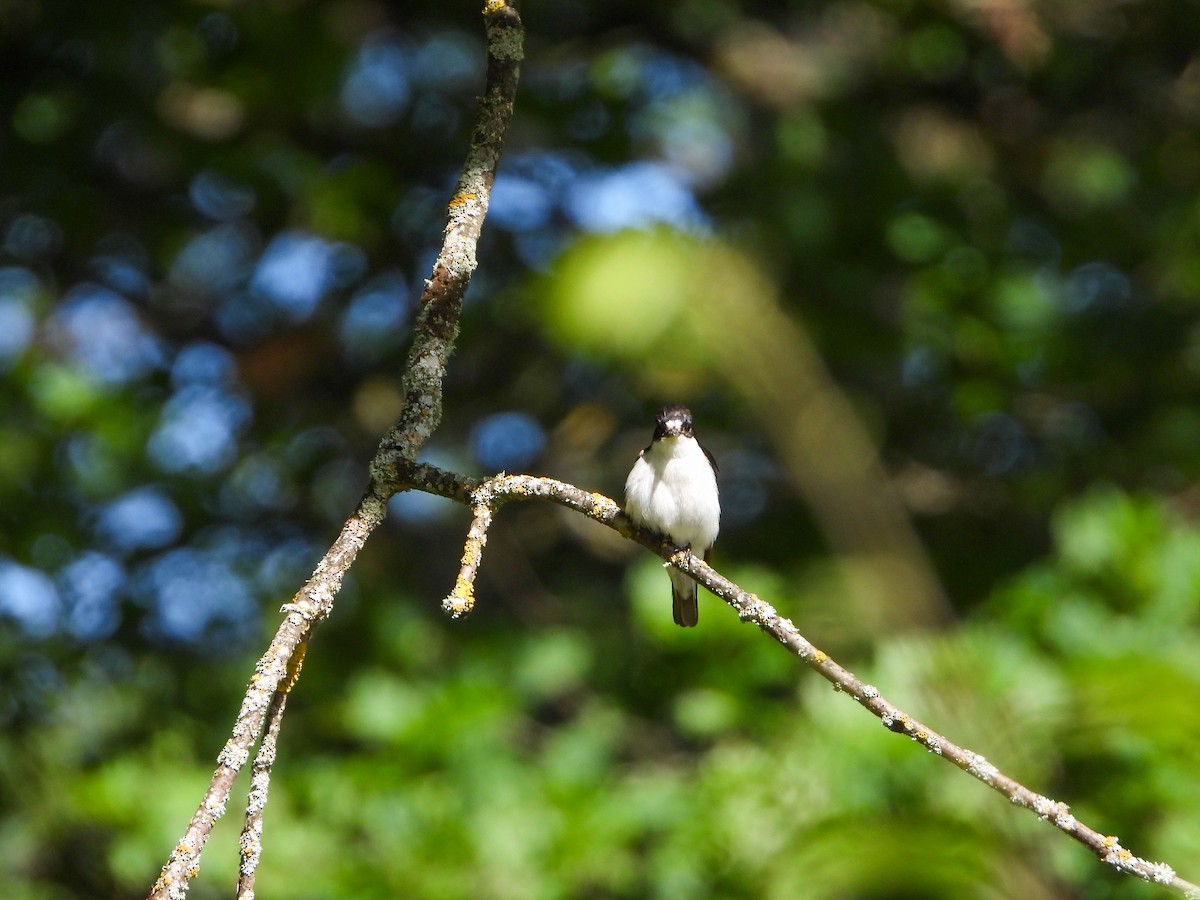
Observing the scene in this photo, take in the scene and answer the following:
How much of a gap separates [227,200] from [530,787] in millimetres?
3739

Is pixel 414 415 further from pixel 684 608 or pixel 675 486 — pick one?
pixel 684 608

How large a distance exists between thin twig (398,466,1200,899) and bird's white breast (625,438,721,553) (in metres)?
2.01

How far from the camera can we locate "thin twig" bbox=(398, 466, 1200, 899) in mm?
1831

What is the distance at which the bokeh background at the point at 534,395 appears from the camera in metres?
5.42

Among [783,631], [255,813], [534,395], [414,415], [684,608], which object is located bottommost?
[255,813]

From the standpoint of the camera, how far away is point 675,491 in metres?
4.51

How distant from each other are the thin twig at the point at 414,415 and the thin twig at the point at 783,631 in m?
0.11

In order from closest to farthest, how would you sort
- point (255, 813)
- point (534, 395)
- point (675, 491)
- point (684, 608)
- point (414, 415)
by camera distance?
point (255, 813) < point (414, 415) < point (675, 491) < point (684, 608) < point (534, 395)

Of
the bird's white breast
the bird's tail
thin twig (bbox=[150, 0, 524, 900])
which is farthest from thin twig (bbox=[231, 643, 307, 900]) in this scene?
the bird's tail

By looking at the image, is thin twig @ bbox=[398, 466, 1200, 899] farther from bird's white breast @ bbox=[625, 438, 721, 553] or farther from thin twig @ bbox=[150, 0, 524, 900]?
bird's white breast @ bbox=[625, 438, 721, 553]

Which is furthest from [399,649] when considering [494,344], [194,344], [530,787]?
[194,344]

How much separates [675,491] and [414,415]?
7.45 feet

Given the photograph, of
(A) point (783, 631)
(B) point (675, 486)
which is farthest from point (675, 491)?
(A) point (783, 631)

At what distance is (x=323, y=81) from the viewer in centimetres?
636
